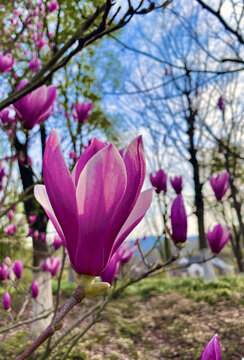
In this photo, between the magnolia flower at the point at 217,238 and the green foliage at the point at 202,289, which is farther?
the green foliage at the point at 202,289

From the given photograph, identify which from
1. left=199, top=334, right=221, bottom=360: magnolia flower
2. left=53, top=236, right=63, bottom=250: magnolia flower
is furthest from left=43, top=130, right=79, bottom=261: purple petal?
left=53, top=236, right=63, bottom=250: magnolia flower

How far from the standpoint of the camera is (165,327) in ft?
19.5

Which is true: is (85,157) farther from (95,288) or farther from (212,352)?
(212,352)

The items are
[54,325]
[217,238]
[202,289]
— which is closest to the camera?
[54,325]

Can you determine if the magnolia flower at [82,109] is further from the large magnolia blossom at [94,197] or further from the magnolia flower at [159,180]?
the large magnolia blossom at [94,197]

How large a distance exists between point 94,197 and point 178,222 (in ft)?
1.91

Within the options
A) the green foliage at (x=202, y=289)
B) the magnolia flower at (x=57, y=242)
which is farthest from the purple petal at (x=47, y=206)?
the green foliage at (x=202, y=289)

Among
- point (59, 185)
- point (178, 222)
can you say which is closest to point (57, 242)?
point (178, 222)

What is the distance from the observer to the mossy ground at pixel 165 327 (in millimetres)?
4762

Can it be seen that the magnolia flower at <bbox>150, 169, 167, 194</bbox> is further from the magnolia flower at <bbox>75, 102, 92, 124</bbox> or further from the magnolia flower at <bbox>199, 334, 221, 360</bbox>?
the magnolia flower at <bbox>199, 334, 221, 360</bbox>

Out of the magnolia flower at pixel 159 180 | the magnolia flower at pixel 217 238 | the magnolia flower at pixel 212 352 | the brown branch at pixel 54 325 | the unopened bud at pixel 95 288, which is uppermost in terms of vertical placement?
the magnolia flower at pixel 159 180

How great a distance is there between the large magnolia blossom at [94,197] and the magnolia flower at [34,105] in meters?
0.79

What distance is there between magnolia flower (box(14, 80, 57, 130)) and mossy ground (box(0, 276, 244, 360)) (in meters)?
3.28

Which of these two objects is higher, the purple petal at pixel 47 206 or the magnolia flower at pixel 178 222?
the purple petal at pixel 47 206
